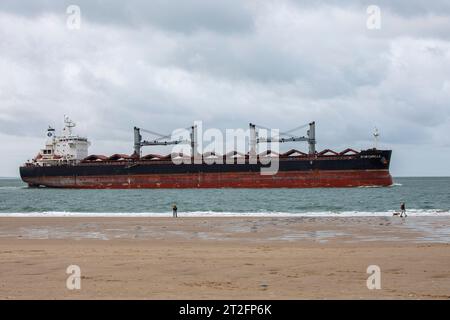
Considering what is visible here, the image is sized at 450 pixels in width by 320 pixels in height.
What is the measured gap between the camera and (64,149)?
82000 millimetres

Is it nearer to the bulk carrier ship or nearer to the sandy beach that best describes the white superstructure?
the bulk carrier ship

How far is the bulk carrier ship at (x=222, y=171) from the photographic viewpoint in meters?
63.8

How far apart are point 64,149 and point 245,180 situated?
104 feet

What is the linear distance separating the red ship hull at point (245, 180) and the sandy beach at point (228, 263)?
42.9 m

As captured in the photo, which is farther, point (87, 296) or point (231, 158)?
point (231, 158)

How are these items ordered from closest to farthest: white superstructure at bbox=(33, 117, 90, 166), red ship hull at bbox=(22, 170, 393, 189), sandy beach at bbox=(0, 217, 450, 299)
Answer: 1. sandy beach at bbox=(0, 217, 450, 299)
2. red ship hull at bbox=(22, 170, 393, 189)
3. white superstructure at bbox=(33, 117, 90, 166)

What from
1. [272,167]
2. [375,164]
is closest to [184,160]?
[272,167]

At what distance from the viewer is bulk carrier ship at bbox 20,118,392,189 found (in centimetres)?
6381

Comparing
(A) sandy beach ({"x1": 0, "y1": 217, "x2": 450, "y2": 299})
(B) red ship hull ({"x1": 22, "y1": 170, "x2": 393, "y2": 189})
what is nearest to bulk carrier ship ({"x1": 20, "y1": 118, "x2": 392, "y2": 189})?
(B) red ship hull ({"x1": 22, "y1": 170, "x2": 393, "y2": 189})

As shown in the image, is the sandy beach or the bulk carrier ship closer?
the sandy beach

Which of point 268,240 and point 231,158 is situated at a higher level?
point 231,158
